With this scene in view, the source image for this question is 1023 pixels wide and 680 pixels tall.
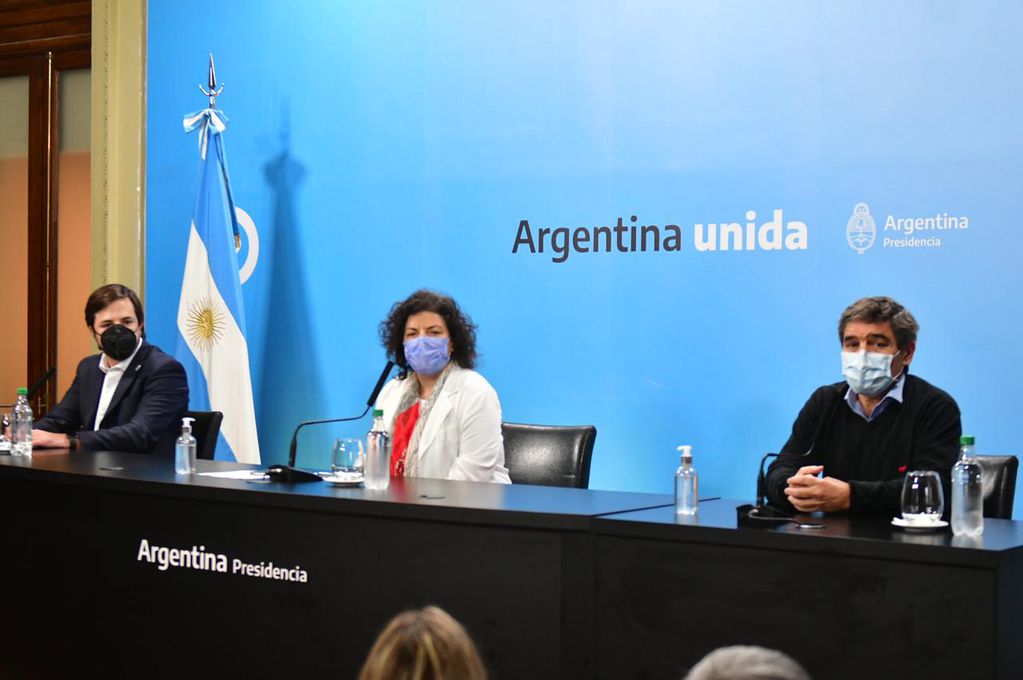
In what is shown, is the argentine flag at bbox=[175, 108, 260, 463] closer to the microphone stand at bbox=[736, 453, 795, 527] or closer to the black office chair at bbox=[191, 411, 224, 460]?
the black office chair at bbox=[191, 411, 224, 460]

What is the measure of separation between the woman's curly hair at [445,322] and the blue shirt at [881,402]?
1.33m

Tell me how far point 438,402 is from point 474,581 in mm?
1223

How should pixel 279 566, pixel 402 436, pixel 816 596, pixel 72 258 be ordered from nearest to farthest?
1. pixel 816 596
2. pixel 279 566
3. pixel 402 436
4. pixel 72 258

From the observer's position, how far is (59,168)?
647cm

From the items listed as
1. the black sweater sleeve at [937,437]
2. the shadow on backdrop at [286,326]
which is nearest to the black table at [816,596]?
the black sweater sleeve at [937,437]

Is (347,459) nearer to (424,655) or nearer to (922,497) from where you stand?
(922,497)

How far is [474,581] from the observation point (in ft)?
8.52

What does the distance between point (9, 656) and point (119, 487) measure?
75 cm

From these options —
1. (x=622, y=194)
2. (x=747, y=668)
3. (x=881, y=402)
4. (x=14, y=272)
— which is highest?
(x=622, y=194)

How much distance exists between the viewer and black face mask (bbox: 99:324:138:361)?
4.34 metres

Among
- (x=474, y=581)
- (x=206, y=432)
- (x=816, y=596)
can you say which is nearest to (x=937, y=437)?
(x=816, y=596)

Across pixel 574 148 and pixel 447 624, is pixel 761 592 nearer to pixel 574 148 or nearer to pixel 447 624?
pixel 447 624

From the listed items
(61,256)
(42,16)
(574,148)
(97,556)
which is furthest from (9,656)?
(42,16)

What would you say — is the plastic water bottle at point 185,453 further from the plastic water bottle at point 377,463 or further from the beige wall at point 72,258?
the beige wall at point 72,258
